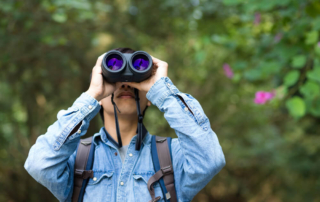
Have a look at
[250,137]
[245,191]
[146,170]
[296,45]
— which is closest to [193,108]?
[146,170]

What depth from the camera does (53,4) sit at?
9.82 ft

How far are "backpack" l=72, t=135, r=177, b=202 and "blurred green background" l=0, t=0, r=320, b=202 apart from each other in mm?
1340

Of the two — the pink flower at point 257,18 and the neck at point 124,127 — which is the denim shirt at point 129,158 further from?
the pink flower at point 257,18

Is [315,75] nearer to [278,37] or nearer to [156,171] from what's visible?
[278,37]

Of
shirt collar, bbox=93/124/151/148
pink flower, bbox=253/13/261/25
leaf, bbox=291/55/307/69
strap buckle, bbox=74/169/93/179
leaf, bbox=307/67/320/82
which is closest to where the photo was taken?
strap buckle, bbox=74/169/93/179

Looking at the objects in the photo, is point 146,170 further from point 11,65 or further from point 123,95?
point 11,65

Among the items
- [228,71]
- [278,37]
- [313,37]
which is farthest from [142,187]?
[228,71]

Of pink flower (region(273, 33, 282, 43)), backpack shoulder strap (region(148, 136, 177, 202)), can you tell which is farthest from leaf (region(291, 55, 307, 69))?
backpack shoulder strap (region(148, 136, 177, 202))

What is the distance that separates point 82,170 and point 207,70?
495cm

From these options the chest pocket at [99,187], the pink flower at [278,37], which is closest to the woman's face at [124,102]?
the chest pocket at [99,187]

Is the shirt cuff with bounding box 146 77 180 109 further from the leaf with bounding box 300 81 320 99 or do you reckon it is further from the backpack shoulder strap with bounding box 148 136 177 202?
the leaf with bounding box 300 81 320 99

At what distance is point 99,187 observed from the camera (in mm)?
1402

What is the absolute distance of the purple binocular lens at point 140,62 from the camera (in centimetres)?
149

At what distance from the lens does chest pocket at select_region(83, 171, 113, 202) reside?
138 cm
